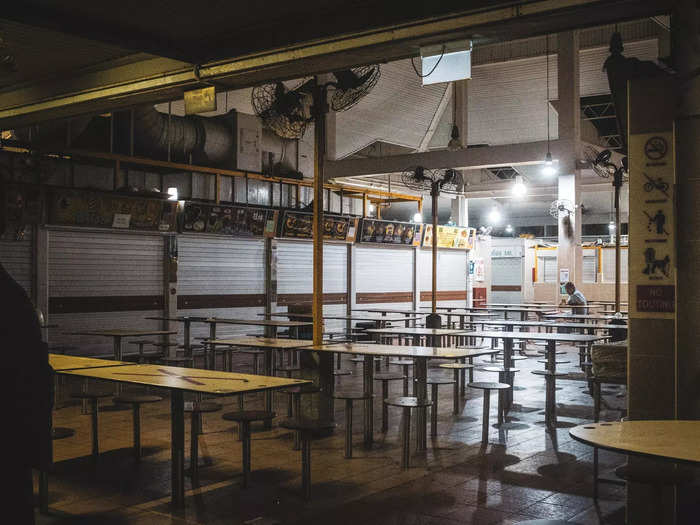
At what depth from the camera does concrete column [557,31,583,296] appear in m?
15.4

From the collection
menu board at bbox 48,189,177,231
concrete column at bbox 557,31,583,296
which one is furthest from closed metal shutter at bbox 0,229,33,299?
concrete column at bbox 557,31,583,296

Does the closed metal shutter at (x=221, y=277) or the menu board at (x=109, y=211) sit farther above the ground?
the menu board at (x=109, y=211)

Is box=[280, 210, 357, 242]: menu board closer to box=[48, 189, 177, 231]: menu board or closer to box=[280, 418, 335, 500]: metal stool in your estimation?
box=[48, 189, 177, 231]: menu board

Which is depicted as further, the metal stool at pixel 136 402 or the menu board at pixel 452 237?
the menu board at pixel 452 237

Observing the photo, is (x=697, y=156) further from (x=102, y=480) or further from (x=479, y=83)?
(x=479, y=83)

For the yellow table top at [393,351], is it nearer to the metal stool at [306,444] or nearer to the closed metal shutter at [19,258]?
the metal stool at [306,444]

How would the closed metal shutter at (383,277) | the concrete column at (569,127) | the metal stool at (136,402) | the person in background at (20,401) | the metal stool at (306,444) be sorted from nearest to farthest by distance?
the person in background at (20,401), the metal stool at (306,444), the metal stool at (136,402), the concrete column at (569,127), the closed metal shutter at (383,277)

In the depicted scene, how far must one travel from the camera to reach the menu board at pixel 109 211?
1056 centimetres

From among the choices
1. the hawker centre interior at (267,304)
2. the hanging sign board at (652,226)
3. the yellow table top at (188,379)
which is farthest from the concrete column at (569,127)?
the yellow table top at (188,379)

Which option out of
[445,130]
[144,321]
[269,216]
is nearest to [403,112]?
[445,130]

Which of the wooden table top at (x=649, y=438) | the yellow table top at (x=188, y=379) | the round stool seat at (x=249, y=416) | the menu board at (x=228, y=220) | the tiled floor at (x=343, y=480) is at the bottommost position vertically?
the tiled floor at (x=343, y=480)

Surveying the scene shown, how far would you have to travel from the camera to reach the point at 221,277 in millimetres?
13219

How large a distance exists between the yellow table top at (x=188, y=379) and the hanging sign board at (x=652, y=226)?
7.64 feet

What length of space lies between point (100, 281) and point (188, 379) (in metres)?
7.09
